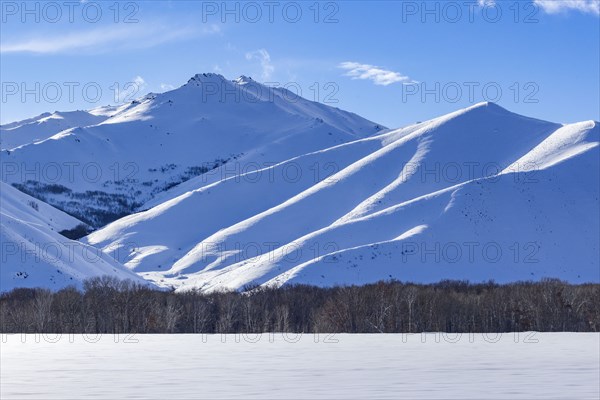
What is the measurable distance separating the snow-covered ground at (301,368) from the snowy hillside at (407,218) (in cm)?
5959

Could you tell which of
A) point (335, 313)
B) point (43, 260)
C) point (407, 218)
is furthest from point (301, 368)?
point (407, 218)

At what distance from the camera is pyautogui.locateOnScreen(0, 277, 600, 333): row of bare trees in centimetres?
5838

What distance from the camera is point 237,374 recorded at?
26844 mm

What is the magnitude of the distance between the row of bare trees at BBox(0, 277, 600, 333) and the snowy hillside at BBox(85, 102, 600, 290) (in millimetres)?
33359

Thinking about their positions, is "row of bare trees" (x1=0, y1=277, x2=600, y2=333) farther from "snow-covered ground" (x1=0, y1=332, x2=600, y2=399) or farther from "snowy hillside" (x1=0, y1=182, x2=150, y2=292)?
"snow-covered ground" (x1=0, y1=332, x2=600, y2=399)

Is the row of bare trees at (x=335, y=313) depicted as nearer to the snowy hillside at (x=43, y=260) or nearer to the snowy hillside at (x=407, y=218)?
the snowy hillside at (x=43, y=260)

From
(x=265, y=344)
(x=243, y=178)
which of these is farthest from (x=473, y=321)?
(x=243, y=178)

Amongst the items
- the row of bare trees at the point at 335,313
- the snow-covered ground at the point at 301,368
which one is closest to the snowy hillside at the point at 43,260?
the row of bare trees at the point at 335,313

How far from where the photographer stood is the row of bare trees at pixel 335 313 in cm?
5838

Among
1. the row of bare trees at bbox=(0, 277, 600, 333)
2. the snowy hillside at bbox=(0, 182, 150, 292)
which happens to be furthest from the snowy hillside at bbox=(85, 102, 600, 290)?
the row of bare trees at bbox=(0, 277, 600, 333)

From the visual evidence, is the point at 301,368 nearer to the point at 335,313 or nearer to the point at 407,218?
the point at 335,313

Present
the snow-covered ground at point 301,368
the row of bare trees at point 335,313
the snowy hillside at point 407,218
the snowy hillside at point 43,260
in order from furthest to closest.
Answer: the snowy hillside at point 407,218
the snowy hillside at point 43,260
the row of bare trees at point 335,313
the snow-covered ground at point 301,368

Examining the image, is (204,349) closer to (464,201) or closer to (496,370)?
(496,370)

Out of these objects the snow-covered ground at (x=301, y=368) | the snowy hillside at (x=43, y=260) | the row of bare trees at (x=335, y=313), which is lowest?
the snow-covered ground at (x=301, y=368)
